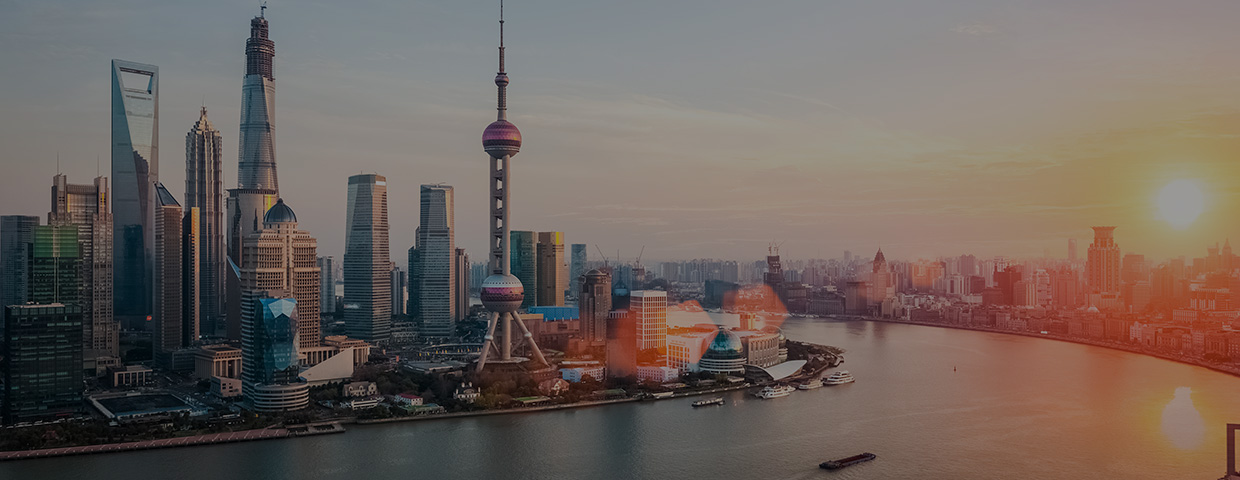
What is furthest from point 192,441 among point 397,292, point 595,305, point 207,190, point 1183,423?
point 397,292

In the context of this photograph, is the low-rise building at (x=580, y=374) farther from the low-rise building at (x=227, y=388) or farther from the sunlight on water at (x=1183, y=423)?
the sunlight on water at (x=1183, y=423)

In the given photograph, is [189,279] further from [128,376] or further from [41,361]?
[41,361]

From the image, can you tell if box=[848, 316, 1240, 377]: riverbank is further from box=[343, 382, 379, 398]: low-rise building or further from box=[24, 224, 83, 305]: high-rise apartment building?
box=[24, 224, 83, 305]: high-rise apartment building

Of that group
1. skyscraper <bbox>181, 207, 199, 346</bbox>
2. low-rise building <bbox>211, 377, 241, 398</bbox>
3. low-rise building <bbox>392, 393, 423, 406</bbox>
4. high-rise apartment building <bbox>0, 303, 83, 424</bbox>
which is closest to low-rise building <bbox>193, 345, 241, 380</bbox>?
low-rise building <bbox>211, 377, 241, 398</bbox>

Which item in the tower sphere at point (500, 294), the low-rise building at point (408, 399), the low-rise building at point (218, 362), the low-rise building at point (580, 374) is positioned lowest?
the low-rise building at point (408, 399)

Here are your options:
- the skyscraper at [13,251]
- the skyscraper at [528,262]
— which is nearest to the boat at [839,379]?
the skyscraper at [528,262]
